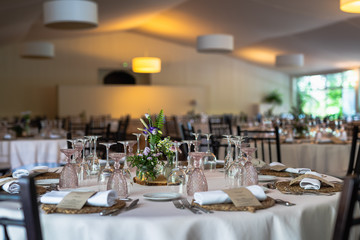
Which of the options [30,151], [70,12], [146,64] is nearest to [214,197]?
[30,151]

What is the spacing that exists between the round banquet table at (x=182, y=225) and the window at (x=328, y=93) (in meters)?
14.5

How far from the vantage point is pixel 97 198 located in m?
1.74

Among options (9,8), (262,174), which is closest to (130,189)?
(262,174)

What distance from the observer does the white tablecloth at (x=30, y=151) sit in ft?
18.4

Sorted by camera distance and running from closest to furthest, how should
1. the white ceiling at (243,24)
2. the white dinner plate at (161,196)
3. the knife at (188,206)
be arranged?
the knife at (188,206)
the white dinner plate at (161,196)
the white ceiling at (243,24)

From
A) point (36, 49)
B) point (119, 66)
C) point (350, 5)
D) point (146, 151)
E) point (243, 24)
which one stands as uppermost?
point (243, 24)

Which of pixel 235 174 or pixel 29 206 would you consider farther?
pixel 235 174

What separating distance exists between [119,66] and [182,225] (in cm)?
1565

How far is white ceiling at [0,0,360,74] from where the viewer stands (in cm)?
996

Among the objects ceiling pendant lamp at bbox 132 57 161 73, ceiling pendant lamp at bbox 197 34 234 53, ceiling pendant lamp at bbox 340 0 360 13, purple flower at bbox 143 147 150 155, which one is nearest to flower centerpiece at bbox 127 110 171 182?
purple flower at bbox 143 147 150 155

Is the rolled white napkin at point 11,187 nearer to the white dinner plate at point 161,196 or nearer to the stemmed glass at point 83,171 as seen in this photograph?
the stemmed glass at point 83,171

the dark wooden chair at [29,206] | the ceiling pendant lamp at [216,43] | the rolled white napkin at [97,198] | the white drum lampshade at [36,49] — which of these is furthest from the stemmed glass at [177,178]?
the white drum lampshade at [36,49]

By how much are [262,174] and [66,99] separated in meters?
13.7

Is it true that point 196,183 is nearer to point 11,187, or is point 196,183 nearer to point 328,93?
point 11,187
